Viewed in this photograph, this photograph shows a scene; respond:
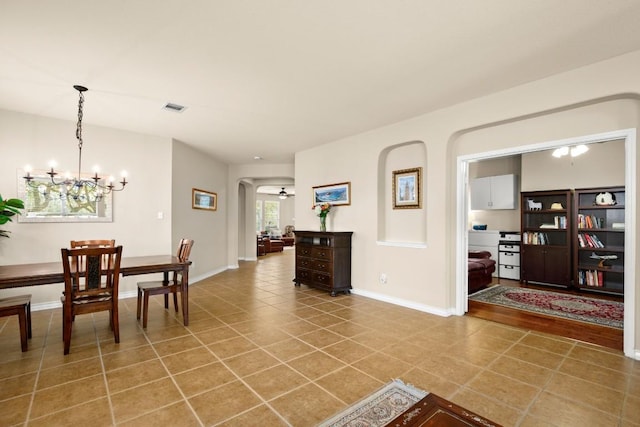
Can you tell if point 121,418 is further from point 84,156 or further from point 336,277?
point 84,156

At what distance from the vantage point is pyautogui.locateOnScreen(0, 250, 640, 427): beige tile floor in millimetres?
1956

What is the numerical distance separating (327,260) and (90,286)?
313cm

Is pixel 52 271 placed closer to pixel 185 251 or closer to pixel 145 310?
pixel 145 310

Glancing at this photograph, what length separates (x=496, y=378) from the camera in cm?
237

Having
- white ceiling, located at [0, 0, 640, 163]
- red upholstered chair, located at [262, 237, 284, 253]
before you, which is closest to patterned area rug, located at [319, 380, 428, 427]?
white ceiling, located at [0, 0, 640, 163]

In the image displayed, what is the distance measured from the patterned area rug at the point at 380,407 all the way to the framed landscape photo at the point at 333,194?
340cm

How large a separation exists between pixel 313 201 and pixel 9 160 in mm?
4470

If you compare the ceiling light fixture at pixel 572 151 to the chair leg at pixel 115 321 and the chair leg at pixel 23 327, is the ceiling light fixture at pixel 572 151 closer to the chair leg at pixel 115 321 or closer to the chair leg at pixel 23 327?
the chair leg at pixel 115 321

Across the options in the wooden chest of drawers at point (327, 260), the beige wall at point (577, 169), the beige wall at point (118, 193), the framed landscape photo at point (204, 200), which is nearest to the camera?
the beige wall at point (118, 193)

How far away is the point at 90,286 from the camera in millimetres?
2926

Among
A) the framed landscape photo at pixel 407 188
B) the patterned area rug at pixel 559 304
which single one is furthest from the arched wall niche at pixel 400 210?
the patterned area rug at pixel 559 304

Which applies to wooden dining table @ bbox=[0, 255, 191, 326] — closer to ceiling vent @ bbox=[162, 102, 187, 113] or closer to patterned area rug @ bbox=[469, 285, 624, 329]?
ceiling vent @ bbox=[162, 102, 187, 113]

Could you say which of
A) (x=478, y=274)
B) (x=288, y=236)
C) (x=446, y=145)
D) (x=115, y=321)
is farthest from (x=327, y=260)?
(x=288, y=236)

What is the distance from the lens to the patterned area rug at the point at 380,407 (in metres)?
1.86
